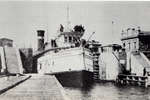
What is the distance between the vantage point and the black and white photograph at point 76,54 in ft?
20.1

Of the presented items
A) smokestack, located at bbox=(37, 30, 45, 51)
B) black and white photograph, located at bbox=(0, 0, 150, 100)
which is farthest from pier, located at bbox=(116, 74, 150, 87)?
smokestack, located at bbox=(37, 30, 45, 51)

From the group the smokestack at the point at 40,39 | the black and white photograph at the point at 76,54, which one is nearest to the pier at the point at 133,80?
the black and white photograph at the point at 76,54

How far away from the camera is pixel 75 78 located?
9062 mm

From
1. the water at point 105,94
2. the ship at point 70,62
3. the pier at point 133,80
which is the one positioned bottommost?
the pier at point 133,80

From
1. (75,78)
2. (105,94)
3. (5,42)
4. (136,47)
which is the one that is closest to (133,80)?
(136,47)

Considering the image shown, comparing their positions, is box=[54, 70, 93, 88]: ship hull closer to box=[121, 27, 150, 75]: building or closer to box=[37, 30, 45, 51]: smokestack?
box=[121, 27, 150, 75]: building

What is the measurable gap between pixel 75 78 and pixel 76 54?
67 centimetres

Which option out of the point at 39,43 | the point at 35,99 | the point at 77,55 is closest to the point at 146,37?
the point at 77,55

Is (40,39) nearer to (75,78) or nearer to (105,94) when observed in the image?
(75,78)

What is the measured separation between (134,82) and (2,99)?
6776 mm

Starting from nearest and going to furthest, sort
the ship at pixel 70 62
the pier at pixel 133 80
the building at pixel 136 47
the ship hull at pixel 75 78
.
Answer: the ship hull at pixel 75 78 → the ship at pixel 70 62 → the pier at pixel 133 80 → the building at pixel 136 47

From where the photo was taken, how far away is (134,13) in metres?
6.91

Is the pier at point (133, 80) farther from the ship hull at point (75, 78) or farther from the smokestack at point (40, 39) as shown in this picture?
the smokestack at point (40, 39)

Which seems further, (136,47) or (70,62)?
(136,47)
